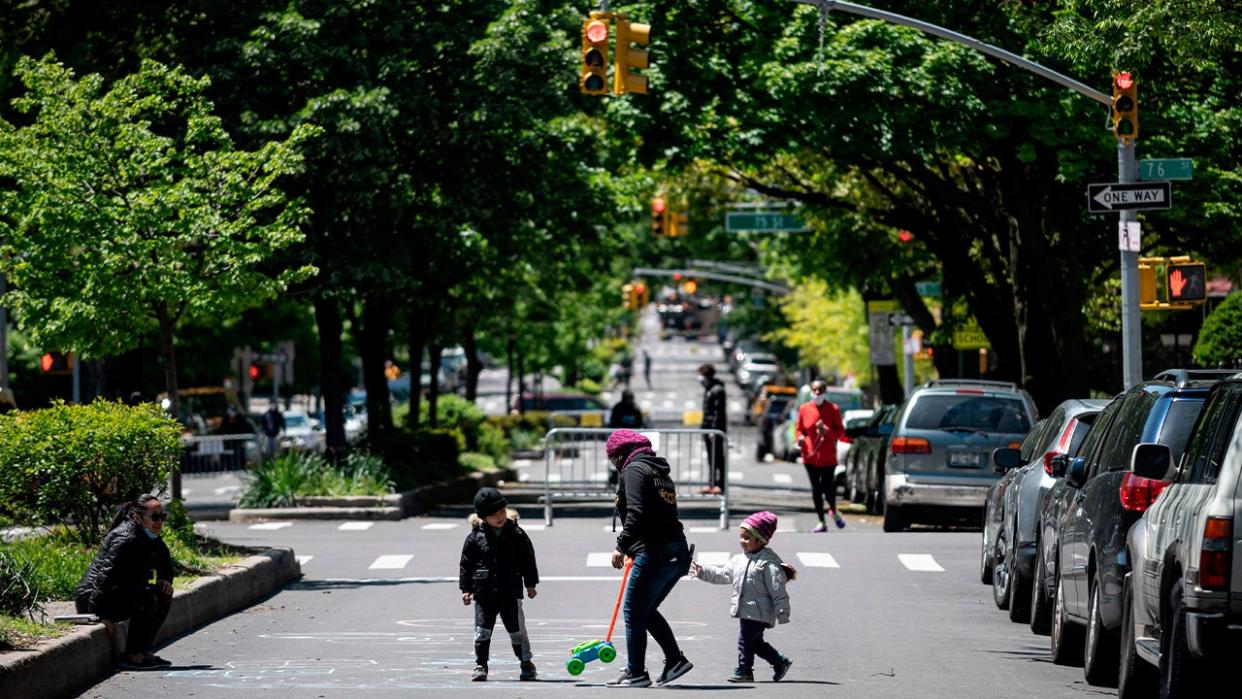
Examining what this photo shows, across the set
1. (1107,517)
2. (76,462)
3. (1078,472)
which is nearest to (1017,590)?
(1078,472)

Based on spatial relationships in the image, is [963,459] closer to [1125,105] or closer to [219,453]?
[1125,105]

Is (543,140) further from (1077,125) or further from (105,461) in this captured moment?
(105,461)

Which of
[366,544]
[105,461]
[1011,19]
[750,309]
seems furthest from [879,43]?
[750,309]

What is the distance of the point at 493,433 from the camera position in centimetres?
4347

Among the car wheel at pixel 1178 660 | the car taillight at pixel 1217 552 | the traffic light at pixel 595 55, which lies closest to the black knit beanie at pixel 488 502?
the car wheel at pixel 1178 660

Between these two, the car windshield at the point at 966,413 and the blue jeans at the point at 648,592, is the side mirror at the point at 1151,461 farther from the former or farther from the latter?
the car windshield at the point at 966,413

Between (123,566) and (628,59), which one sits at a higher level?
(628,59)

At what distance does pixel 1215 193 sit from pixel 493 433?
20.0 metres

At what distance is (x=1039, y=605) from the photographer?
14.4 metres

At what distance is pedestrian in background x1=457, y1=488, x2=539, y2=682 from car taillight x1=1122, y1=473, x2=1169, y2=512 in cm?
372

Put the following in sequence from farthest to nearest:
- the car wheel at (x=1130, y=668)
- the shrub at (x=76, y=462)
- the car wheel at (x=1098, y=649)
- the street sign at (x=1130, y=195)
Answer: the street sign at (x=1130, y=195) → the shrub at (x=76, y=462) → the car wheel at (x=1098, y=649) → the car wheel at (x=1130, y=668)

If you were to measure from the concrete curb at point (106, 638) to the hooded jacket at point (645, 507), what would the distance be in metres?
3.32

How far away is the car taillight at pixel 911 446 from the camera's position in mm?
23375

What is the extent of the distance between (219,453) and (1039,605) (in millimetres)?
33209
